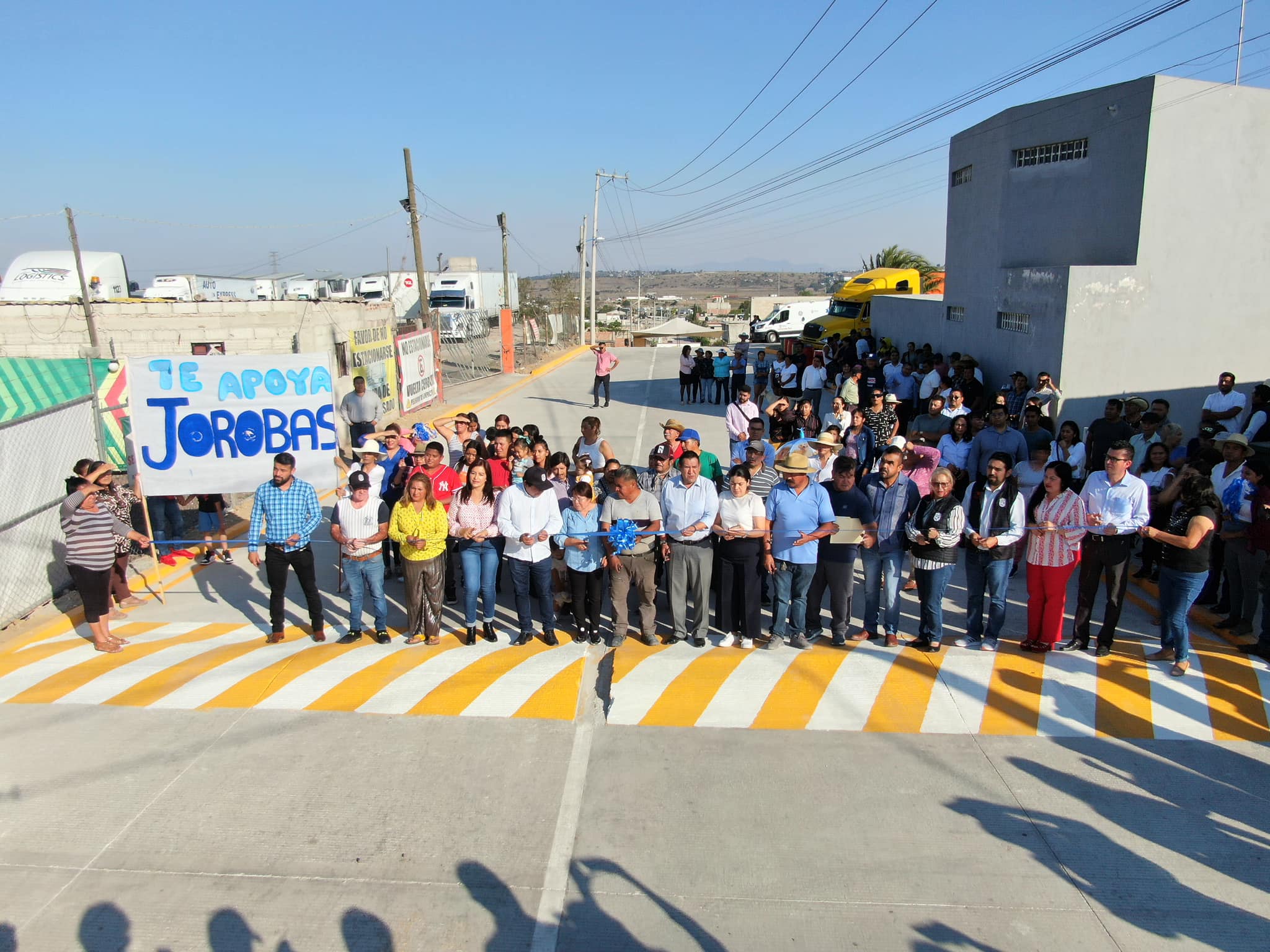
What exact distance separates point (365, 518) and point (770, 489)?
11.7 ft

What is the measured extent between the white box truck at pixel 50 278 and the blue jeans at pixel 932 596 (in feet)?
85.9

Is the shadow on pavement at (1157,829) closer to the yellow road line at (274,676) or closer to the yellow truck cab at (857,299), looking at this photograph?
the yellow road line at (274,676)

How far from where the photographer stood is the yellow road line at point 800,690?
6.13 metres

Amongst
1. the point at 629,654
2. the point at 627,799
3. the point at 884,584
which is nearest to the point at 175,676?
the point at 629,654

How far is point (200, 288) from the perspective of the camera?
130 ft

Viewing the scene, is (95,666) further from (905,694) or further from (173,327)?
(173,327)

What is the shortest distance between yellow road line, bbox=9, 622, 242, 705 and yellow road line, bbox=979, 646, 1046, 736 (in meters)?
6.66

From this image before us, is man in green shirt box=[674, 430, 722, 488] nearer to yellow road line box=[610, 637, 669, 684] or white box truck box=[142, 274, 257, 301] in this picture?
yellow road line box=[610, 637, 669, 684]

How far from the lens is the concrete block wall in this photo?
19.4m

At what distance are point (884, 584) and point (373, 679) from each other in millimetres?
4337

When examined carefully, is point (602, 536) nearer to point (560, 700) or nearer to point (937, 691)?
point (560, 700)

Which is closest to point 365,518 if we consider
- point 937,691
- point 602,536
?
point 602,536

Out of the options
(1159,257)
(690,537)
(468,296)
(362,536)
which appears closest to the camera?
(690,537)

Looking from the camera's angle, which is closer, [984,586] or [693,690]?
[693,690]
